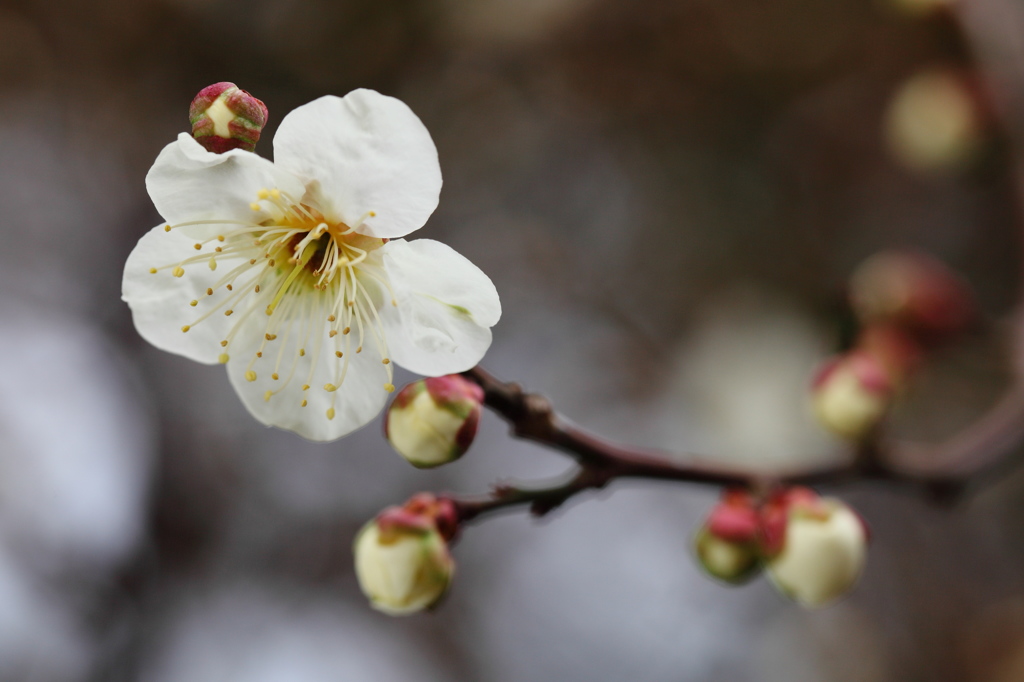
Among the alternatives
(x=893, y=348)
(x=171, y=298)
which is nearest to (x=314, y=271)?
(x=171, y=298)

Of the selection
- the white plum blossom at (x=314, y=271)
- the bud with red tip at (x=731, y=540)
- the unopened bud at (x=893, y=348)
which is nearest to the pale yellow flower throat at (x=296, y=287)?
the white plum blossom at (x=314, y=271)

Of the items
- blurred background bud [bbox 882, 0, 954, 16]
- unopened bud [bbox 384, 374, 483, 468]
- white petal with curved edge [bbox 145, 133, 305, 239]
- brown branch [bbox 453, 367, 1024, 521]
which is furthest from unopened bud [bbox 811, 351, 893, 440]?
blurred background bud [bbox 882, 0, 954, 16]

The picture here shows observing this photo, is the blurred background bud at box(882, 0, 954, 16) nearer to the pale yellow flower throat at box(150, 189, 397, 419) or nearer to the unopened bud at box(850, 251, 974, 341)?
the unopened bud at box(850, 251, 974, 341)

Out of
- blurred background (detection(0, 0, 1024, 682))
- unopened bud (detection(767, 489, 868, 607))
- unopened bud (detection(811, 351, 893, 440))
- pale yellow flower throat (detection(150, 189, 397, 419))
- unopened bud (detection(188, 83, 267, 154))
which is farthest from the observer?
blurred background (detection(0, 0, 1024, 682))

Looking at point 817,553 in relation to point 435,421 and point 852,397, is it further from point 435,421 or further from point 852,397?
point 435,421

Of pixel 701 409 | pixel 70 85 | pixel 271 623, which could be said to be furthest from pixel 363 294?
pixel 70 85

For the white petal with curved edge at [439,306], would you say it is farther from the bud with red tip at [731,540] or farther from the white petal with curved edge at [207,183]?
the bud with red tip at [731,540]
